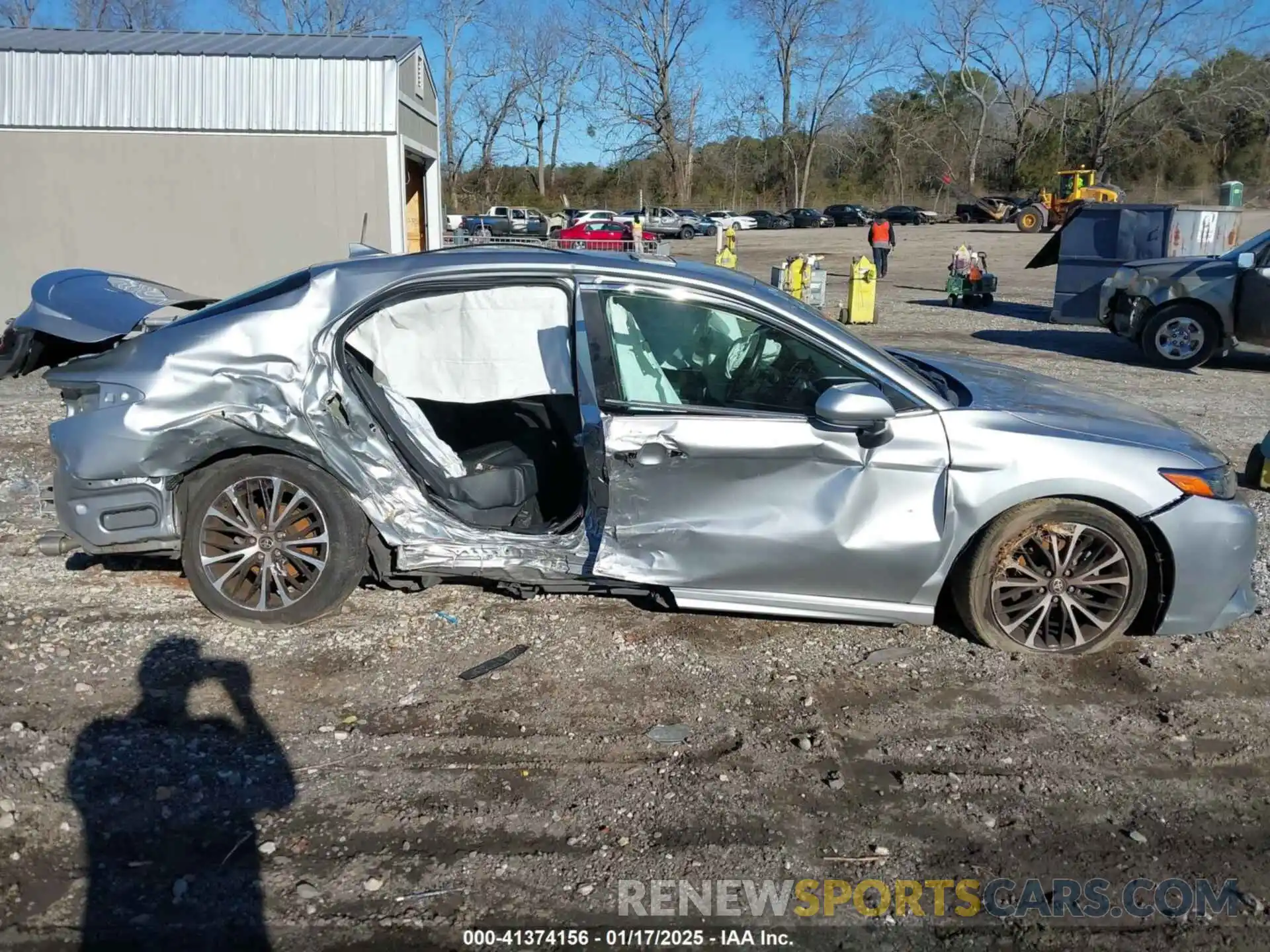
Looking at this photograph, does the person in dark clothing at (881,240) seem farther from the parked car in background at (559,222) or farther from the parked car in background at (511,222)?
the parked car in background at (511,222)

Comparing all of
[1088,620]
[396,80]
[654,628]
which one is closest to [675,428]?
[654,628]

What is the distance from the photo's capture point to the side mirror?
3857 millimetres

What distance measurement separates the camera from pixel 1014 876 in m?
2.95

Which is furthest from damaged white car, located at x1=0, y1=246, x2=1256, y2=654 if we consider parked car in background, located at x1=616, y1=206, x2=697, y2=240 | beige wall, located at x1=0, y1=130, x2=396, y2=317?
parked car in background, located at x1=616, y1=206, x2=697, y2=240

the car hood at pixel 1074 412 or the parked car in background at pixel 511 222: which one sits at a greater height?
the parked car in background at pixel 511 222

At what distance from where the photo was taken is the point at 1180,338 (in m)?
12.1

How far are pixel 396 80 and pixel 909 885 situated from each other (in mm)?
14191

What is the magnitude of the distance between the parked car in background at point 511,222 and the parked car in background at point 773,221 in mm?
15080

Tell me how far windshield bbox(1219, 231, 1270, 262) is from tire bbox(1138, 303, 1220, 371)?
692 mm

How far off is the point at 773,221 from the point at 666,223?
37.4 feet

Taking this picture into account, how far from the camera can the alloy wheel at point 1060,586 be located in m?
4.07

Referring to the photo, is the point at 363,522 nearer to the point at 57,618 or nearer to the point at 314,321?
the point at 314,321

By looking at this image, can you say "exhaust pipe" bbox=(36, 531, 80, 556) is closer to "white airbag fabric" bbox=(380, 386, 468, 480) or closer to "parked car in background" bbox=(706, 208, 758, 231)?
"white airbag fabric" bbox=(380, 386, 468, 480)

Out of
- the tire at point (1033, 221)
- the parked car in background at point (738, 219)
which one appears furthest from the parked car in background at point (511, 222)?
the tire at point (1033, 221)
